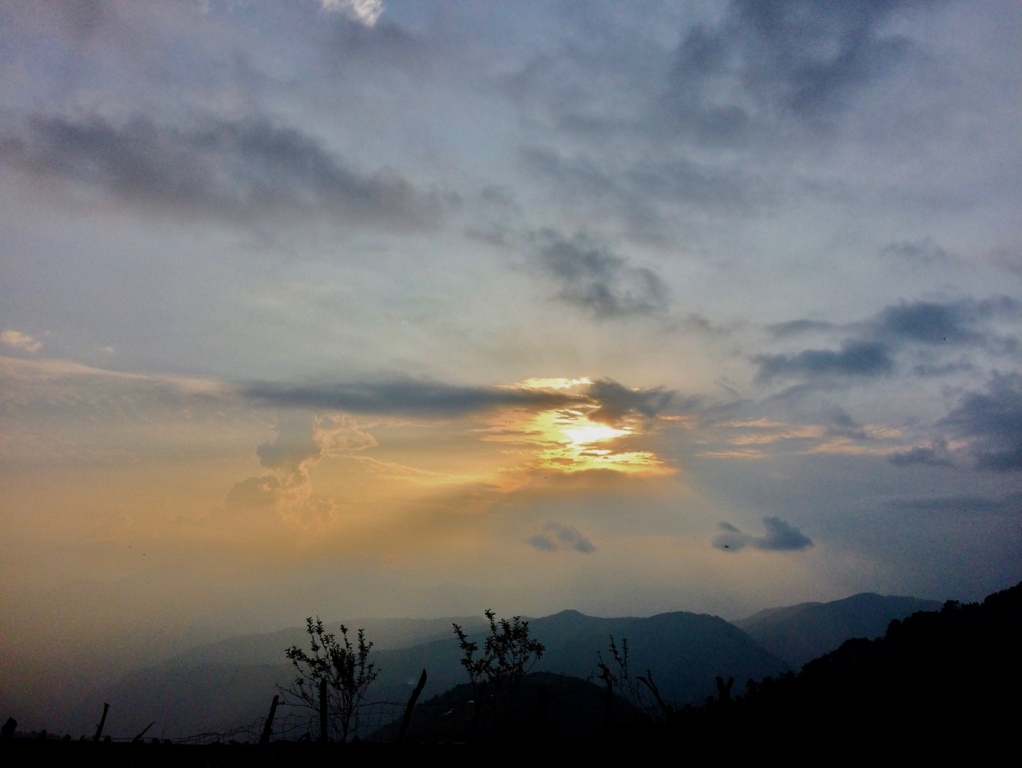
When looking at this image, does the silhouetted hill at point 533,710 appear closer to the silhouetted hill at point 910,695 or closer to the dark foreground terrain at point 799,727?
the silhouetted hill at point 910,695

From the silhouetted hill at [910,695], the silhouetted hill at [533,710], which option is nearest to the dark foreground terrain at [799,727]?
the silhouetted hill at [910,695]

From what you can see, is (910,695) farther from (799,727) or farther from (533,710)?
(533,710)

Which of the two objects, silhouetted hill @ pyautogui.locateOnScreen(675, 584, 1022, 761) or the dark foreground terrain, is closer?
the dark foreground terrain

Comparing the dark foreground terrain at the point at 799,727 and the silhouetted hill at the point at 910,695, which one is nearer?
the dark foreground terrain at the point at 799,727

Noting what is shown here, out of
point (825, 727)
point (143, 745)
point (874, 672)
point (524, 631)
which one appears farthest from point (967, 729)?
point (143, 745)

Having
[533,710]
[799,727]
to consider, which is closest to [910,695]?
[799,727]

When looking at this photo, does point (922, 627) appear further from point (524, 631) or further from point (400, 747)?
point (400, 747)

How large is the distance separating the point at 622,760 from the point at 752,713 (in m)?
45.0

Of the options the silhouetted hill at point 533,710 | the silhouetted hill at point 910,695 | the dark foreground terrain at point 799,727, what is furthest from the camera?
the silhouetted hill at point 533,710

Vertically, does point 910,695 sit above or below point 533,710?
above

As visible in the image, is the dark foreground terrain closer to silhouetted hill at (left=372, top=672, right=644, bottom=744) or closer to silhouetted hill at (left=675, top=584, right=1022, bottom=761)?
silhouetted hill at (left=675, top=584, right=1022, bottom=761)

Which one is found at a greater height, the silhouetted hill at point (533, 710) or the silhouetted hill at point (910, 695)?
the silhouetted hill at point (910, 695)

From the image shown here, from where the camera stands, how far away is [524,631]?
44.5 m

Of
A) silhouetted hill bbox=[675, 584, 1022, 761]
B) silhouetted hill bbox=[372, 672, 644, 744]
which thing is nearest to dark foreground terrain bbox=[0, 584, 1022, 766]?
silhouetted hill bbox=[675, 584, 1022, 761]
